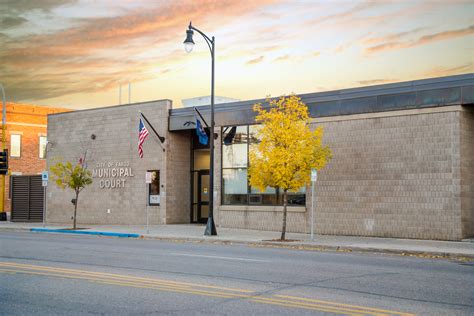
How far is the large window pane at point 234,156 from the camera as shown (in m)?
29.6

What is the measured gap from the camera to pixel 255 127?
1140 inches

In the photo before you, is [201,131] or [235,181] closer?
[201,131]

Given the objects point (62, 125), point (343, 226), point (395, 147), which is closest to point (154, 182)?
point (62, 125)

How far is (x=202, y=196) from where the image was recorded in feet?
112

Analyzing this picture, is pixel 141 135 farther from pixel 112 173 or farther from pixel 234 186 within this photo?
pixel 234 186

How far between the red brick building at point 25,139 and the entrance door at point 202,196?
87.2 feet

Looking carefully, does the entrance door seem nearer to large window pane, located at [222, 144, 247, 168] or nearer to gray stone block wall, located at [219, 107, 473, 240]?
large window pane, located at [222, 144, 247, 168]

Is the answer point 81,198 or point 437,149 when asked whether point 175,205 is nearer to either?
point 81,198

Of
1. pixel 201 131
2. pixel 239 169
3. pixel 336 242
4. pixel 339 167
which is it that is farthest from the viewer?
pixel 239 169

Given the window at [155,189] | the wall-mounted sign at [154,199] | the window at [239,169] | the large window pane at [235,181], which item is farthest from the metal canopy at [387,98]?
the wall-mounted sign at [154,199]

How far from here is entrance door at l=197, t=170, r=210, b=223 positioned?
34031mm

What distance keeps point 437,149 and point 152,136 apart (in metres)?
16.2

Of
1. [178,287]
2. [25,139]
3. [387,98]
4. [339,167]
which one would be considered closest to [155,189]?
[339,167]

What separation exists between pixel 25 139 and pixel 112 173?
82.5ft
